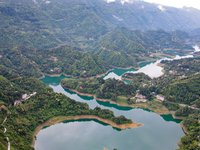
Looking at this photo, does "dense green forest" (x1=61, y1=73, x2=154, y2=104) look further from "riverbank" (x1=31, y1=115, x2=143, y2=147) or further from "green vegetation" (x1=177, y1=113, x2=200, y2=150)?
"green vegetation" (x1=177, y1=113, x2=200, y2=150)

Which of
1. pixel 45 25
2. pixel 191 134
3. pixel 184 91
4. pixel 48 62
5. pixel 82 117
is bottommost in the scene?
pixel 45 25

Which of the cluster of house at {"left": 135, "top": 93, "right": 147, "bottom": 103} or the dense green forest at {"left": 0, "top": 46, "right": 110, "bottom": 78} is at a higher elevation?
the cluster of house at {"left": 135, "top": 93, "right": 147, "bottom": 103}

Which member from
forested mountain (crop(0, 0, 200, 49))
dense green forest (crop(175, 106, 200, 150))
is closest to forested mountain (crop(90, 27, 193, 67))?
forested mountain (crop(0, 0, 200, 49))

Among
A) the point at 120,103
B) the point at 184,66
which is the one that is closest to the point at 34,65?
the point at 120,103

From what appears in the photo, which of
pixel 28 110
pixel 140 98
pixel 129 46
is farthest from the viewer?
pixel 129 46

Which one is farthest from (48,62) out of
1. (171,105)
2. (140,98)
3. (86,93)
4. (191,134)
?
(191,134)

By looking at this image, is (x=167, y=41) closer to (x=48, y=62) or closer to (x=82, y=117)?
(x=48, y=62)
